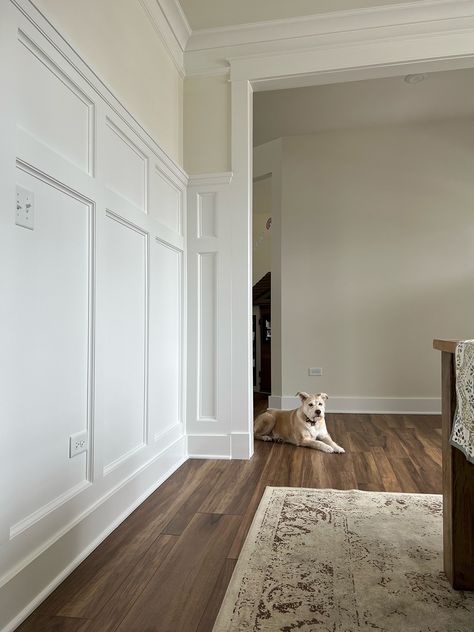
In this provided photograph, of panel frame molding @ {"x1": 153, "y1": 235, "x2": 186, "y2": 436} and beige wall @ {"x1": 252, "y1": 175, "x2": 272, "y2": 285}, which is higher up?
beige wall @ {"x1": 252, "y1": 175, "x2": 272, "y2": 285}

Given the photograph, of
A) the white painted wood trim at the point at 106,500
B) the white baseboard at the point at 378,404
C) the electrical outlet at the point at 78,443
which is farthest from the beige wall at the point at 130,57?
the white baseboard at the point at 378,404

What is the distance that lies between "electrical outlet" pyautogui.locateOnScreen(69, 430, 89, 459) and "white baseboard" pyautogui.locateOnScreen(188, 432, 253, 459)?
142 centimetres

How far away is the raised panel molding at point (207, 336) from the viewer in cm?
318

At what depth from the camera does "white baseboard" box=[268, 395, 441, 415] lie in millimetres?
4867

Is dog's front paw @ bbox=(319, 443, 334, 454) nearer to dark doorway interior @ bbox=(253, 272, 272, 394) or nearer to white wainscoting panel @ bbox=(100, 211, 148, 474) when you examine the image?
white wainscoting panel @ bbox=(100, 211, 148, 474)

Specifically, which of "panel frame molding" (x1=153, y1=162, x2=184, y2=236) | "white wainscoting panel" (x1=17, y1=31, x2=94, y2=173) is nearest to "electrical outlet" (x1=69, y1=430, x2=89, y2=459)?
"white wainscoting panel" (x1=17, y1=31, x2=94, y2=173)

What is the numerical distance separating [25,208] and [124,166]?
0.87 metres

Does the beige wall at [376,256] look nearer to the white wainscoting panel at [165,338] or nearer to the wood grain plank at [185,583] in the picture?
the white wainscoting panel at [165,338]

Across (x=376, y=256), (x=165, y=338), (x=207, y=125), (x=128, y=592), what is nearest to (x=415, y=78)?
(x=376, y=256)

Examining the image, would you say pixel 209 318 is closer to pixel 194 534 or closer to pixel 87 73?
pixel 194 534

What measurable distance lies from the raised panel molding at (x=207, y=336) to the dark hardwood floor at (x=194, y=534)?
1.27 feet

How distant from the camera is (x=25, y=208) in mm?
1430

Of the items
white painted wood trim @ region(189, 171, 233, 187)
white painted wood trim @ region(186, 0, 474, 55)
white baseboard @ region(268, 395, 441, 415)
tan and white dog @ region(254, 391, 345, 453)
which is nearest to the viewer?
white painted wood trim @ region(186, 0, 474, 55)

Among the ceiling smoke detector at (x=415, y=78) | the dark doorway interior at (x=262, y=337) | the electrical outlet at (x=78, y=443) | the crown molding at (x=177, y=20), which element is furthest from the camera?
the dark doorway interior at (x=262, y=337)
